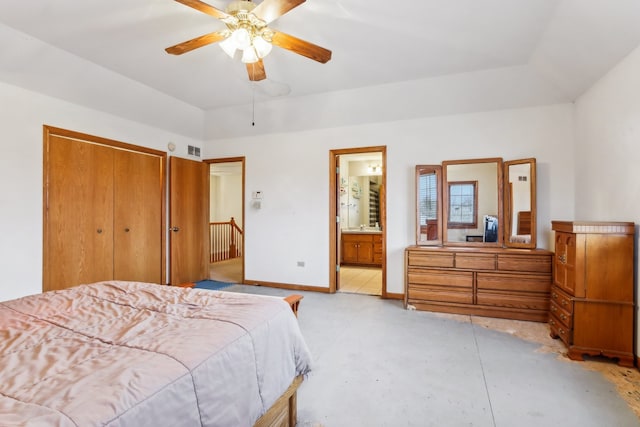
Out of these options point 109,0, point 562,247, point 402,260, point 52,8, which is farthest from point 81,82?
point 562,247

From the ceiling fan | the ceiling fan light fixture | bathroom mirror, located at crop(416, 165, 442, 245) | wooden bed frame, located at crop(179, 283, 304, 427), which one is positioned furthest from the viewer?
bathroom mirror, located at crop(416, 165, 442, 245)

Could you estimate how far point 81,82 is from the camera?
337 cm

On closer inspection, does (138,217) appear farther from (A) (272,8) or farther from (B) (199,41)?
(A) (272,8)

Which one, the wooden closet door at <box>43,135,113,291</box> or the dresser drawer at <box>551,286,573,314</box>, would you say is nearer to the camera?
the dresser drawer at <box>551,286,573,314</box>

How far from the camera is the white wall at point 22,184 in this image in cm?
301

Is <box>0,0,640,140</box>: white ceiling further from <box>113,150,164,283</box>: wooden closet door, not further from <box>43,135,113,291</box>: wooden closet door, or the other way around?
<box>113,150,164,283</box>: wooden closet door

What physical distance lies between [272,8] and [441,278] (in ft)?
10.6

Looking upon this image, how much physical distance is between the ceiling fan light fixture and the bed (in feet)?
5.82

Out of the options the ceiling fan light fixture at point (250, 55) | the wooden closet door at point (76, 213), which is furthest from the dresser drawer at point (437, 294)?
the wooden closet door at point (76, 213)

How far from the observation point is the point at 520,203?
3.73 metres

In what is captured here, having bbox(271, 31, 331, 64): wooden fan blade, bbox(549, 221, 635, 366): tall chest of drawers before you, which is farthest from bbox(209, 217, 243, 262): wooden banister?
bbox(549, 221, 635, 366): tall chest of drawers

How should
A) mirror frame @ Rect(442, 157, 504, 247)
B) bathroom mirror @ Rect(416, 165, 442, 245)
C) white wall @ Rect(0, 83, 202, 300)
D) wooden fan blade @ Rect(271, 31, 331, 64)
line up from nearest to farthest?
wooden fan blade @ Rect(271, 31, 331, 64) < white wall @ Rect(0, 83, 202, 300) < mirror frame @ Rect(442, 157, 504, 247) < bathroom mirror @ Rect(416, 165, 442, 245)

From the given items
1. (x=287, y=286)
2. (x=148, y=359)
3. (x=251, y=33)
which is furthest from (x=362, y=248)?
(x=148, y=359)

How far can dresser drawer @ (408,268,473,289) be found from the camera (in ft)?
12.0
